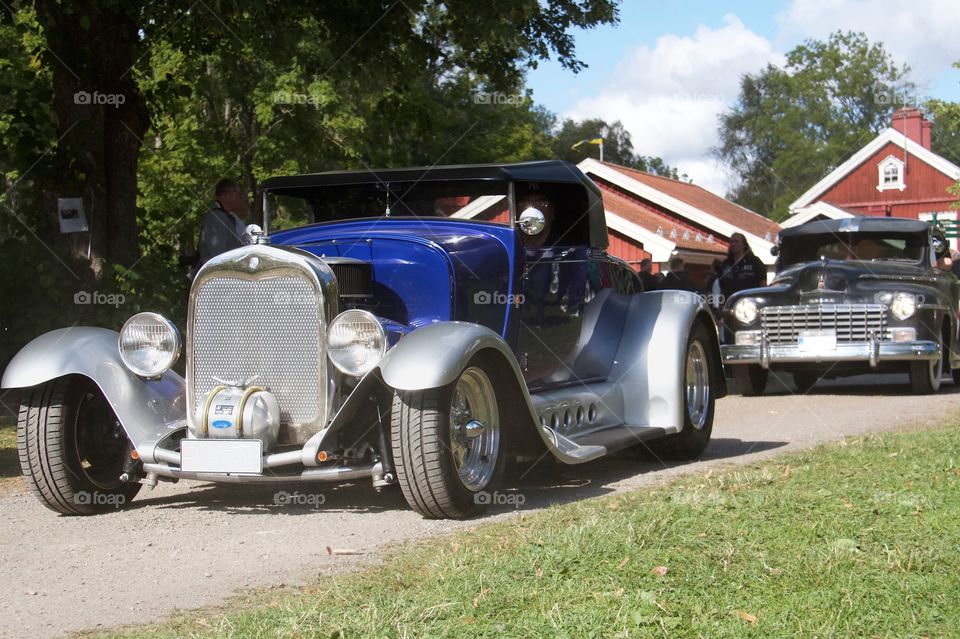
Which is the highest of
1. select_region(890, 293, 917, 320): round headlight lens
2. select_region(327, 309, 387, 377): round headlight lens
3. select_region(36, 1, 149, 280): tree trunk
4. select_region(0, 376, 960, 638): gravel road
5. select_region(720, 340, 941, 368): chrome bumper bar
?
select_region(36, 1, 149, 280): tree trunk

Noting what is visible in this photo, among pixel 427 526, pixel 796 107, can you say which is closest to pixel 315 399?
pixel 427 526

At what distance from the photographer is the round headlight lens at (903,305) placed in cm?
1255

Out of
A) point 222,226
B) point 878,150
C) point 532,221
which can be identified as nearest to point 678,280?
point 222,226

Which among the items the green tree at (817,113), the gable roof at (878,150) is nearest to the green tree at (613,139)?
the green tree at (817,113)

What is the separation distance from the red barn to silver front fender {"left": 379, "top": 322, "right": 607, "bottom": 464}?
Result: 45.8m

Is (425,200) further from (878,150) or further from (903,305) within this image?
(878,150)

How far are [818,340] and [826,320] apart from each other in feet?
0.83

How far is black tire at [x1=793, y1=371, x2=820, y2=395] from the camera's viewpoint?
1456cm

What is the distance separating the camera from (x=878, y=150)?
171 ft

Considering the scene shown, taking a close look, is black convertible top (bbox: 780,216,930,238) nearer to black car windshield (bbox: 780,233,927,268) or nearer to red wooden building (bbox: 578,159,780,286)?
black car windshield (bbox: 780,233,927,268)

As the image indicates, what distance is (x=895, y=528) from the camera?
193 inches

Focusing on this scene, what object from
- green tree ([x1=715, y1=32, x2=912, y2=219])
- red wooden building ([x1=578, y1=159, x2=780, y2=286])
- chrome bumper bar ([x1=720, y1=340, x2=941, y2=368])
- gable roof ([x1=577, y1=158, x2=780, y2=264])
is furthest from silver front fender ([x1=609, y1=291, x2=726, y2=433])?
green tree ([x1=715, y1=32, x2=912, y2=219])

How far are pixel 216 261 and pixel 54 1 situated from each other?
7043 mm

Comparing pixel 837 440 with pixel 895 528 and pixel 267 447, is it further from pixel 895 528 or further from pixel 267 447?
pixel 267 447
